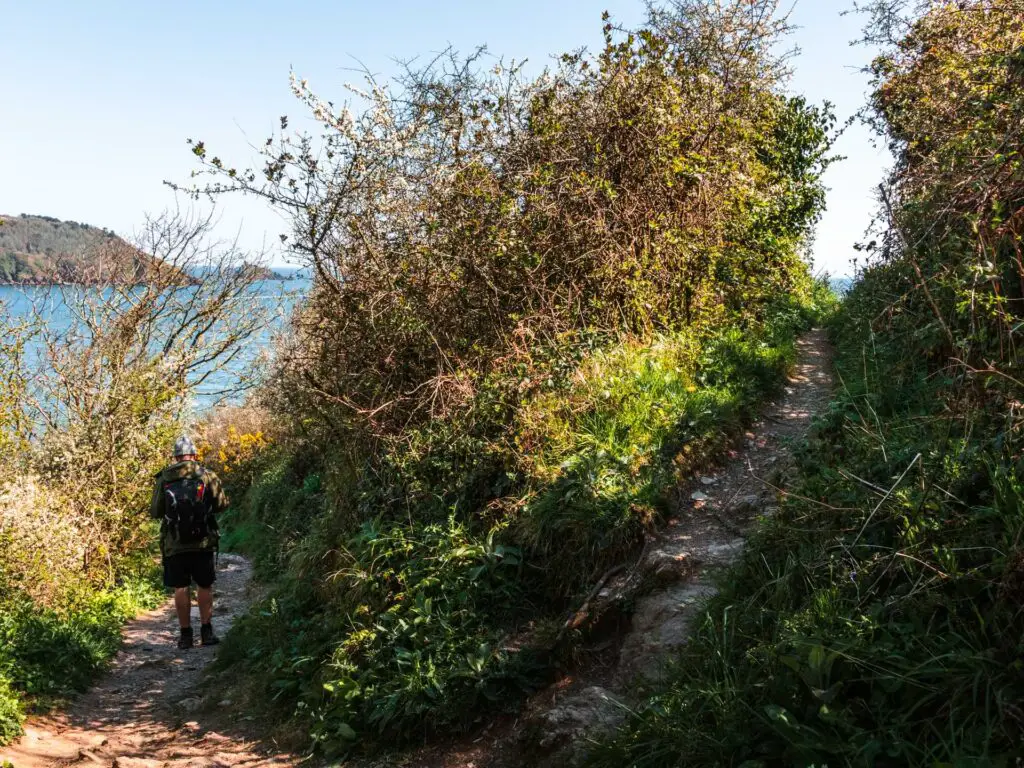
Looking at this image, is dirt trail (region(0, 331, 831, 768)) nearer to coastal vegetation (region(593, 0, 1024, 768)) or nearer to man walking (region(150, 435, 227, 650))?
coastal vegetation (region(593, 0, 1024, 768))

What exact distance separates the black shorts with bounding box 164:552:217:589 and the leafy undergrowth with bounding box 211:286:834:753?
86 centimetres

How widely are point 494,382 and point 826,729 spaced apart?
4.49 m

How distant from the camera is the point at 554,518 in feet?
18.1

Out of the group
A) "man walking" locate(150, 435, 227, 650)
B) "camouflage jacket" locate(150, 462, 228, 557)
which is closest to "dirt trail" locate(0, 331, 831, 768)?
"man walking" locate(150, 435, 227, 650)

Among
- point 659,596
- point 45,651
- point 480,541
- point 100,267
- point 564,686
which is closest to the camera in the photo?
point 564,686

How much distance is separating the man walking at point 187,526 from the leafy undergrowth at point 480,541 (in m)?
0.95

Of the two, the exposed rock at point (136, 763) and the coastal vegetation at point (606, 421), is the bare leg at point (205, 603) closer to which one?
the coastal vegetation at point (606, 421)

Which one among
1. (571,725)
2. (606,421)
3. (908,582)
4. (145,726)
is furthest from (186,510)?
(908,582)

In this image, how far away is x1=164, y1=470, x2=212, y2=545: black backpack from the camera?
7902 millimetres

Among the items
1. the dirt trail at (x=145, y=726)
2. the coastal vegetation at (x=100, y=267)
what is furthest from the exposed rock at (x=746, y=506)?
the coastal vegetation at (x=100, y=267)

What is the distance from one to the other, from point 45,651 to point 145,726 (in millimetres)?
1692

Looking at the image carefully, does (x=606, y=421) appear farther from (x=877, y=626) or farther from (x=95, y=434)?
(x=95, y=434)

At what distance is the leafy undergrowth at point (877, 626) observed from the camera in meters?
2.71

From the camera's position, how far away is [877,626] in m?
3.05
